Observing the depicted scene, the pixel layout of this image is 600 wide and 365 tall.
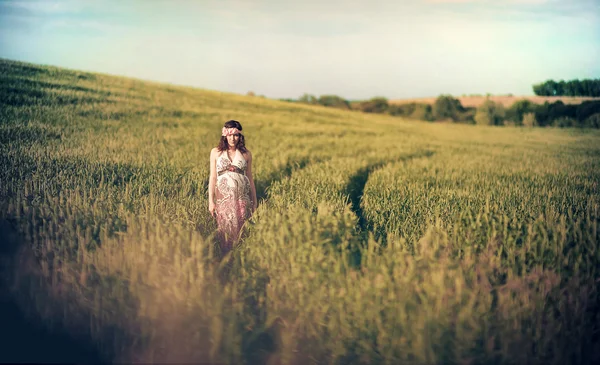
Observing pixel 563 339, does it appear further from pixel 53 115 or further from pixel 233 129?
pixel 53 115

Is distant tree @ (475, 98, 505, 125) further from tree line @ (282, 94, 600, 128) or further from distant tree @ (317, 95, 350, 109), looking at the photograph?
distant tree @ (317, 95, 350, 109)

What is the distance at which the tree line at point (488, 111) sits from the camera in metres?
16.2

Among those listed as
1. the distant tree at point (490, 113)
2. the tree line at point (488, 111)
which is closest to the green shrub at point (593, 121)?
the tree line at point (488, 111)

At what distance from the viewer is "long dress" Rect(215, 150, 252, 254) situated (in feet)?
16.6

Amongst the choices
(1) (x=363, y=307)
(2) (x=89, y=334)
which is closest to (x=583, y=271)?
(1) (x=363, y=307)

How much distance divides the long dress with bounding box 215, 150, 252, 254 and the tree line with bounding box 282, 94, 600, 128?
14944 mm

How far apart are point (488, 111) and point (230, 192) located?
36.6 m

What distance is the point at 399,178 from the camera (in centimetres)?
825

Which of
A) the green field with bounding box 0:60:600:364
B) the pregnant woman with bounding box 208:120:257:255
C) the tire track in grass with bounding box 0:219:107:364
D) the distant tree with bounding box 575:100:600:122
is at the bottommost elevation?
the tire track in grass with bounding box 0:219:107:364

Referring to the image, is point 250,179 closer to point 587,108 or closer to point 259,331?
point 259,331

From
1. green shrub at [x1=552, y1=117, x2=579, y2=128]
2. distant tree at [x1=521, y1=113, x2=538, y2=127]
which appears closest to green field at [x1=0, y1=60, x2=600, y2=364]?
green shrub at [x1=552, y1=117, x2=579, y2=128]

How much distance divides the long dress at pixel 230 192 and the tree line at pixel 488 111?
588 inches

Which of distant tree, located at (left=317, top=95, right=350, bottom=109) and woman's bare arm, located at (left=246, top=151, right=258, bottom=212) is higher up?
distant tree, located at (left=317, top=95, right=350, bottom=109)

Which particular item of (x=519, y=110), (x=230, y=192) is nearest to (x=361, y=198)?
(x=230, y=192)
